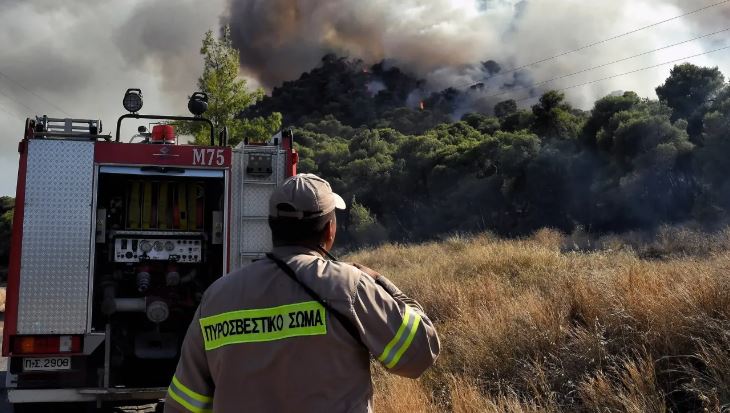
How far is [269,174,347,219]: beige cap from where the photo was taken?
6.35 feet

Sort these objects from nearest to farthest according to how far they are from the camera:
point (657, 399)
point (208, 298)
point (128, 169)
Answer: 1. point (208, 298)
2. point (657, 399)
3. point (128, 169)

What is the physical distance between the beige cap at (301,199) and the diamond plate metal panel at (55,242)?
10.9 feet

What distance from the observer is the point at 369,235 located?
1145 inches

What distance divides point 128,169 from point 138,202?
2.52 ft

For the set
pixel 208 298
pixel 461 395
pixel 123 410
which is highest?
pixel 208 298

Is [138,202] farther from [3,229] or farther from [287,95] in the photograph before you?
[287,95]

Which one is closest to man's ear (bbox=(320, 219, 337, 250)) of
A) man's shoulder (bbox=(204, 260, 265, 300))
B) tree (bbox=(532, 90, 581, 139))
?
man's shoulder (bbox=(204, 260, 265, 300))

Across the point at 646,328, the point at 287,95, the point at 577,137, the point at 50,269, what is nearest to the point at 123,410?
the point at 50,269

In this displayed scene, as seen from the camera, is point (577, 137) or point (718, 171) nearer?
point (718, 171)

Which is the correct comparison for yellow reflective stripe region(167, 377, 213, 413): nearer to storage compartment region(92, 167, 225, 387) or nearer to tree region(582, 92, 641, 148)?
storage compartment region(92, 167, 225, 387)

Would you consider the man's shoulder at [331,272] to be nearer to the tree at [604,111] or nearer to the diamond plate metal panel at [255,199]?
the diamond plate metal panel at [255,199]

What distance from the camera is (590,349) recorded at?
4.19 m

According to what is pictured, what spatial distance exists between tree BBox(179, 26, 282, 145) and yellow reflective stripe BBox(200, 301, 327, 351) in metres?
16.3

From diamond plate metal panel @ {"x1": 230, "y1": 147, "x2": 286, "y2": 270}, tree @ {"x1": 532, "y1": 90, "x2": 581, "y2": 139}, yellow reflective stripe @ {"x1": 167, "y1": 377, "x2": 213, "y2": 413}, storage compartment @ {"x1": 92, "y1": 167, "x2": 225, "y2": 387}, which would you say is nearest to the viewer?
yellow reflective stripe @ {"x1": 167, "y1": 377, "x2": 213, "y2": 413}
